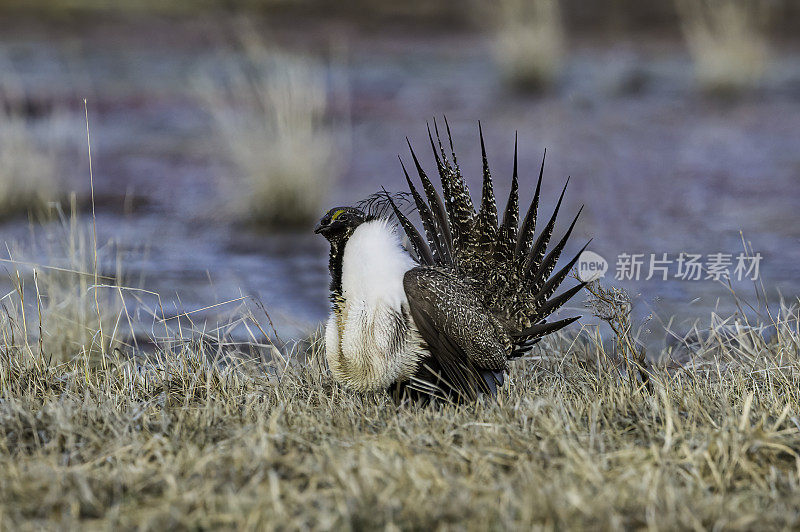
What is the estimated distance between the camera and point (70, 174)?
9.36 metres

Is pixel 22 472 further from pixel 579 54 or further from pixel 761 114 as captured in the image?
pixel 579 54

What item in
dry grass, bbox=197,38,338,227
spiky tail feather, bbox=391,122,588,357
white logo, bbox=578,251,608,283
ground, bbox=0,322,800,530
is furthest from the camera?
dry grass, bbox=197,38,338,227

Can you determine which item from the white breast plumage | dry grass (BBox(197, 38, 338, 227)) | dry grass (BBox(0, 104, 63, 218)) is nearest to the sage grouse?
the white breast plumage

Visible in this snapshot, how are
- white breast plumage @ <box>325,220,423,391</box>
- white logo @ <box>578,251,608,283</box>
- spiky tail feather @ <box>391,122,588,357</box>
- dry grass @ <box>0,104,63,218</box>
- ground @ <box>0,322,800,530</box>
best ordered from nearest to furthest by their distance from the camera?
ground @ <box>0,322,800,530</box> < white breast plumage @ <box>325,220,423,391</box> < spiky tail feather @ <box>391,122,588,357</box> < white logo @ <box>578,251,608,283</box> < dry grass @ <box>0,104,63,218</box>

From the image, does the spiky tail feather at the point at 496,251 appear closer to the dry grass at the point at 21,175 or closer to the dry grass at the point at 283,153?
the dry grass at the point at 283,153

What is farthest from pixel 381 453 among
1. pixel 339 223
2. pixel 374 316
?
pixel 339 223

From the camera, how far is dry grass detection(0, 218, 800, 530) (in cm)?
241

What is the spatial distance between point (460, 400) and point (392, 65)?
12341 millimetres

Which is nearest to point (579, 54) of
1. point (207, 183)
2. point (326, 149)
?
point (207, 183)

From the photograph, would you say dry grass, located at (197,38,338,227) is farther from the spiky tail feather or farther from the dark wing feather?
the dark wing feather

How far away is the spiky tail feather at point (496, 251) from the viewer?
11.4 feet

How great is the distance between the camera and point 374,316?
315 centimetres

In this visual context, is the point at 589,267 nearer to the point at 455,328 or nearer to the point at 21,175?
the point at 455,328

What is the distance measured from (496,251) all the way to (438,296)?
0.42 meters
